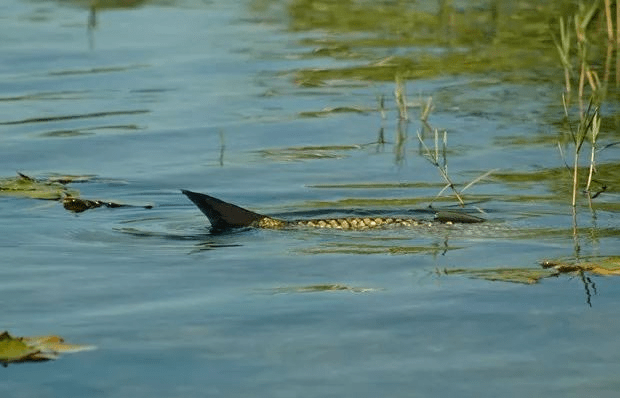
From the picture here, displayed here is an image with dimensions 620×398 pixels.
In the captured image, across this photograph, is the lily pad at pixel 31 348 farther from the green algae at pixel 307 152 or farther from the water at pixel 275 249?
the green algae at pixel 307 152

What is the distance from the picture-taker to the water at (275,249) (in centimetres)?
541

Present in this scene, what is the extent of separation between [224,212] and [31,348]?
2353 millimetres

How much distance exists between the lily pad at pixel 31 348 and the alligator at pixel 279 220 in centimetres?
213

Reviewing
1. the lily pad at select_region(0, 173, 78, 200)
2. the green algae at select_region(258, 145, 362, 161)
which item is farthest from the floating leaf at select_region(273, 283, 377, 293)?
the green algae at select_region(258, 145, 362, 161)

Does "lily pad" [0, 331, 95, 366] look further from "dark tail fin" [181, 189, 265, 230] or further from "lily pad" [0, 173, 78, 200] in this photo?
"lily pad" [0, 173, 78, 200]

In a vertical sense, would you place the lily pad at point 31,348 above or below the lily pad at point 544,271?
above

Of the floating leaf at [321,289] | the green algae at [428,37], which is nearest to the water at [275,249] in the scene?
the floating leaf at [321,289]

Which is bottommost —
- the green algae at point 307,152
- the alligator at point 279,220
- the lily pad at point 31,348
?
the green algae at point 307,152

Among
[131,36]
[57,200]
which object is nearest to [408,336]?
[57,200]

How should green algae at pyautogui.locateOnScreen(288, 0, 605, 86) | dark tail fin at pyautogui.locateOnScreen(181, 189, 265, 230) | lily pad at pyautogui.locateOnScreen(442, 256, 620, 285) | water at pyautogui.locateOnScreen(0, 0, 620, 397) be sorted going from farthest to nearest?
1. green algae at pyautogui.locateOnScreen(288, 0, 605, 86)
2. dark tail fin at pyautogui.locateOnScreen(181, 189, 265, 230)
3. lily pad at pyautogui.locateOnScreen(442, 256, 620, 285)
4. water at pyautogui.locateOnScreen(0, 0, 620, 397)

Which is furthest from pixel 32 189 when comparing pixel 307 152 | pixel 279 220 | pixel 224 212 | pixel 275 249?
pixel 307 152

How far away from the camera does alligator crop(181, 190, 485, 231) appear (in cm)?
773

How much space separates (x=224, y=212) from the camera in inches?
305

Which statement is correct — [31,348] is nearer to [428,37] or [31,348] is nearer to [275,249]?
[275,249]
